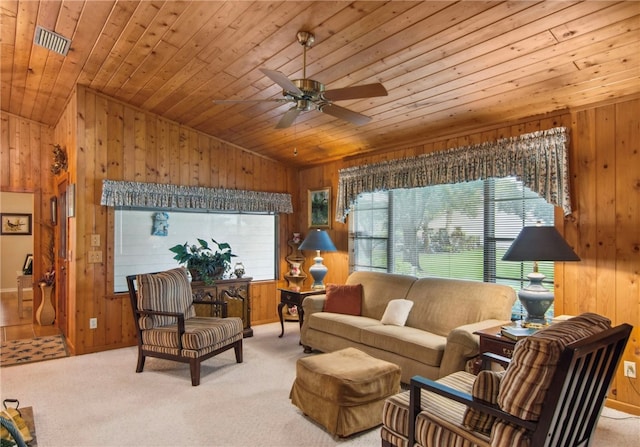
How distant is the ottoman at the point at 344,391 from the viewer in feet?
8.69

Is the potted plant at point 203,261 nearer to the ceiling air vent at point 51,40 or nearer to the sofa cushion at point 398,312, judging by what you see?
the sofa cushion at point 398,312

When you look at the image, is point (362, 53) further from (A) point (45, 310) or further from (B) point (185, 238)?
(A) point (45, 310)

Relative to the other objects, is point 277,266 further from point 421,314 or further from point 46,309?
point 46,309

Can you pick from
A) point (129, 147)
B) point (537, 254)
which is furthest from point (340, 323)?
point (129, 147)

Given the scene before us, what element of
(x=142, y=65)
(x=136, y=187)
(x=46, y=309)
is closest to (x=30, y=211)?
(x=46, y=309)

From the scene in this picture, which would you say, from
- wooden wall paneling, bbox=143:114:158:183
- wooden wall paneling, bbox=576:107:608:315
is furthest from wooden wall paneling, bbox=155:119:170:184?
wooden wall paneling, bbox=576:107:608:315

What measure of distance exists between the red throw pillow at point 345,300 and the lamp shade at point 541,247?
2.03 meters

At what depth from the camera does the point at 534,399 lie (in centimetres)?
158

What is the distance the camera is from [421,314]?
13.1 feet

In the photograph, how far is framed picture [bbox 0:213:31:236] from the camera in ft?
28.9

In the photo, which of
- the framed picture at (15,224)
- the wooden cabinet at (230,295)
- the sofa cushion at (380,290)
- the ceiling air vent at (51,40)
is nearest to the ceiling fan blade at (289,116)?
the ceiling air vent at (51,40)

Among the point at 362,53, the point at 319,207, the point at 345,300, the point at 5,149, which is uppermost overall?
the point at 362,53

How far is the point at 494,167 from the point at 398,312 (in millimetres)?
1665

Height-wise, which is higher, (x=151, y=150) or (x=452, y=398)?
(x=151, y=150)
